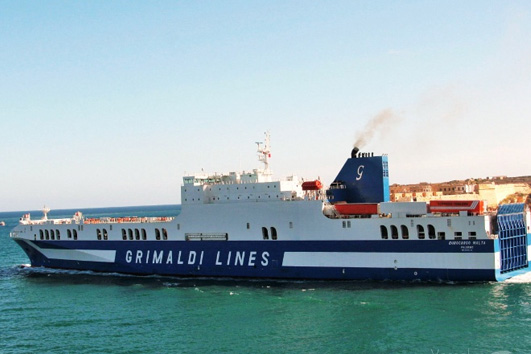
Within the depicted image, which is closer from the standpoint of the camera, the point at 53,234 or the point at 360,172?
the point at 360,172

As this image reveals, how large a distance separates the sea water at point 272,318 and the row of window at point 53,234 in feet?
21.6

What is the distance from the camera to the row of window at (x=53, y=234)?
1520 inches

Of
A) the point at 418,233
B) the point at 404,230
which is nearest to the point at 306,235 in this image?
the point at 404,230

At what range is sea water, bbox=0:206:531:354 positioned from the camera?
20.5m

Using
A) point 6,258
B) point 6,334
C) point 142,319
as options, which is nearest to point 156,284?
point 142,319

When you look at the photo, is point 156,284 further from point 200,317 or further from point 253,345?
point 253,345

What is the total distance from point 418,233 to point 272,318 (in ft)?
28.7

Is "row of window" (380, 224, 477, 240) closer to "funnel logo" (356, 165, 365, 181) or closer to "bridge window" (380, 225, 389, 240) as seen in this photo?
"bridge window" (380, 225, 389, 240)

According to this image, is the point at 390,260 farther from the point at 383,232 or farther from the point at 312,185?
the point at 312,185

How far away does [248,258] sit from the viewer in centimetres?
3238

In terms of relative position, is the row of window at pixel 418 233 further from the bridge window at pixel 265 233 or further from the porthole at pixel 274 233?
the bridge window at pixel 265 233

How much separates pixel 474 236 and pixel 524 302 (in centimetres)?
396

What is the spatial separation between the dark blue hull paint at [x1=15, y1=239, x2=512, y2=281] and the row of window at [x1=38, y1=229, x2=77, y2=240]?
355mm

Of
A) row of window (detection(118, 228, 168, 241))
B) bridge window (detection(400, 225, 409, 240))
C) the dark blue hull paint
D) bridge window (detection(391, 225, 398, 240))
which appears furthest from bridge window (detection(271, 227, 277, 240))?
row of window (detection(118, 228, 168, 241))
